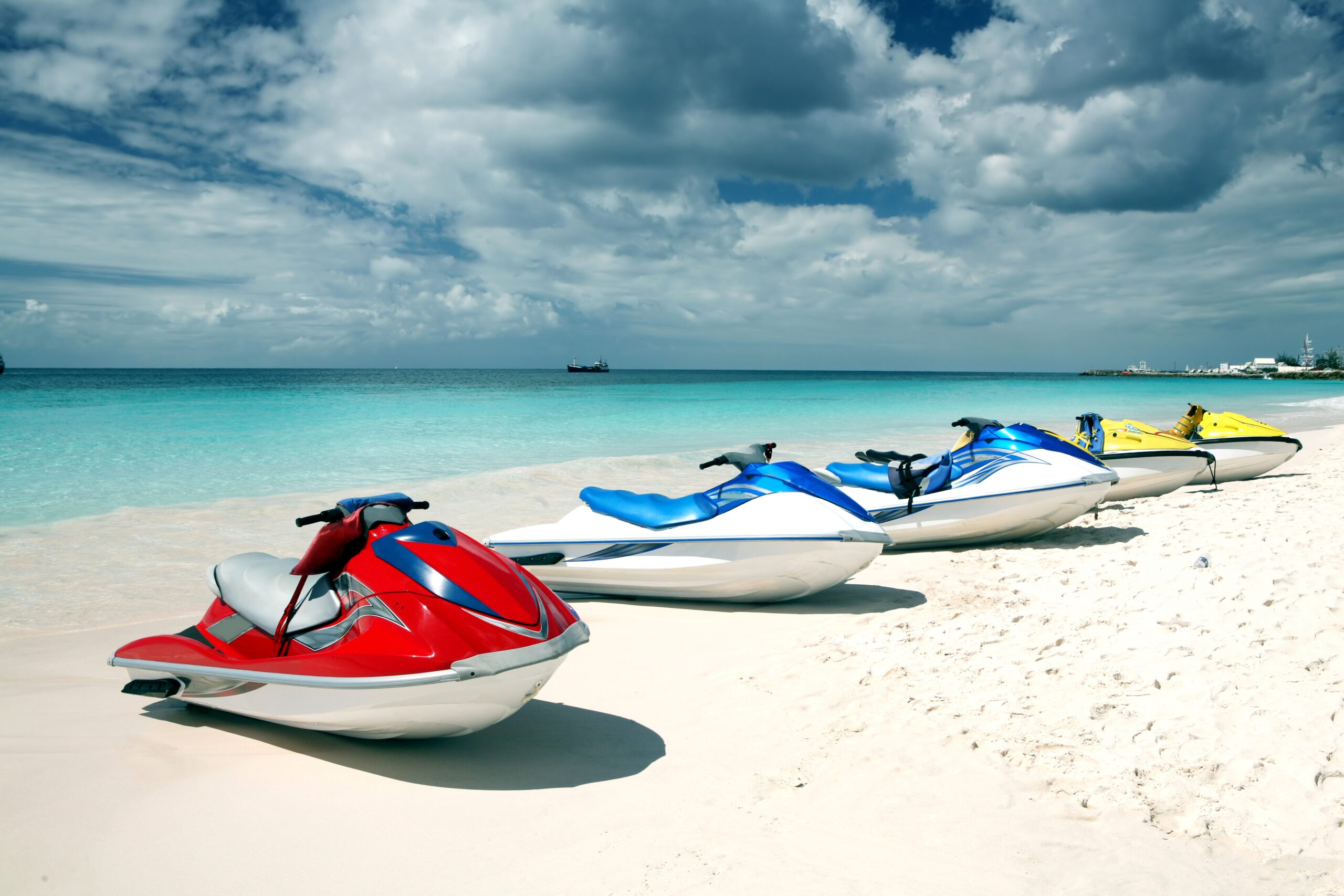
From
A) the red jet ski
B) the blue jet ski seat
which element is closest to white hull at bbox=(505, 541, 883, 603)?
the blue jet ski seat

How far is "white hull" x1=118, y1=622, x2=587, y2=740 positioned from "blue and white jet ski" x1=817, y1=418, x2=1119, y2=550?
15.8ft

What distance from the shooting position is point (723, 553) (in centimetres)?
557

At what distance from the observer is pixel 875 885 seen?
2.48m

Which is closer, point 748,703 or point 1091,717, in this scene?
point 1091,717

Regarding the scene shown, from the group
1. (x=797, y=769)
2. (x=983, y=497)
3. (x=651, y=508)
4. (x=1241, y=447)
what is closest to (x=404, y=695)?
(x=797, y=769)

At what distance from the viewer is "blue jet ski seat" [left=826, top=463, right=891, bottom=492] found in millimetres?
7469

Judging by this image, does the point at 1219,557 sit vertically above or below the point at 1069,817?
above

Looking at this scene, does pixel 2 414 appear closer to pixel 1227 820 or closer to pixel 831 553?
pixel 831 553

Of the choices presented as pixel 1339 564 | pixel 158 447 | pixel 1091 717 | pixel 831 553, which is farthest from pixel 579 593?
pixel 158 447

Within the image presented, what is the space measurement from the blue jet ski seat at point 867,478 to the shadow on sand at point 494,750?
14.2 feet

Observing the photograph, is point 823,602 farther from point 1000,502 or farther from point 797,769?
point 797,769

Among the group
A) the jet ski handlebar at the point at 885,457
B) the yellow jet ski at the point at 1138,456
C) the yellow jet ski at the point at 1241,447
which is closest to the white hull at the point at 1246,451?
the yellow jet ski at the point at 1241,447

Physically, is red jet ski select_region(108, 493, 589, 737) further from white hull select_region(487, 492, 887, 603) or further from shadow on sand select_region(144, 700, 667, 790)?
white hull select_region(487, 492, 887, 603)

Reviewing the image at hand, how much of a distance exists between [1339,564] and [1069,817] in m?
3.25
